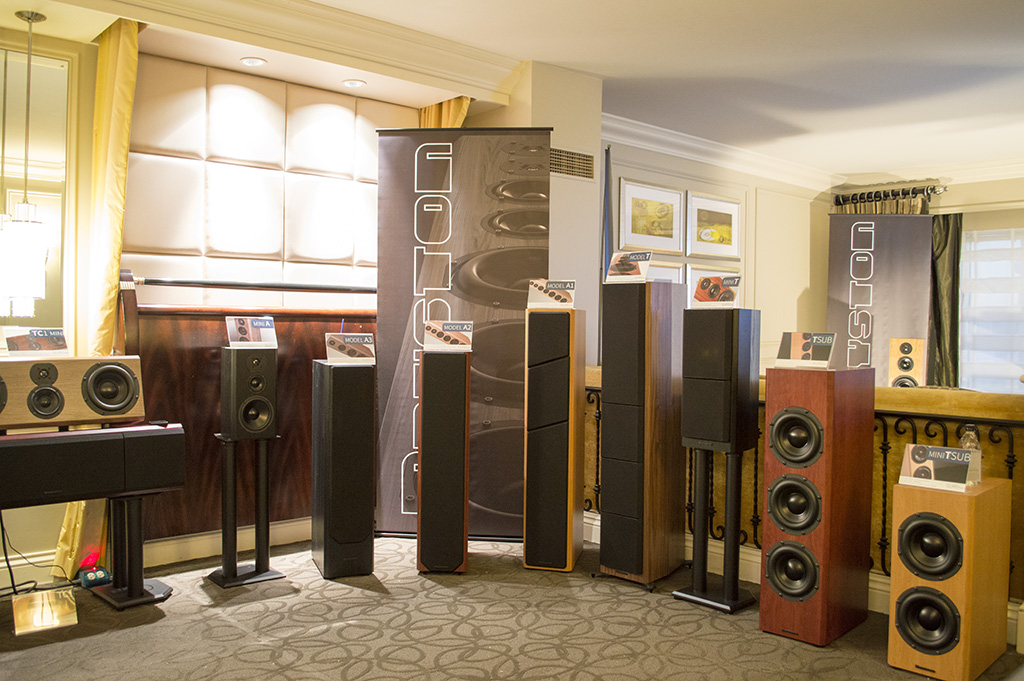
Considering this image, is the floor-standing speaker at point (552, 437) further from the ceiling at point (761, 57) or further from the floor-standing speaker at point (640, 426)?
the ceiling at point (761, 57)

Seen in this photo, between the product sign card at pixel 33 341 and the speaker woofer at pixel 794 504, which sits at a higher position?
the product sign card at pixel 33 341

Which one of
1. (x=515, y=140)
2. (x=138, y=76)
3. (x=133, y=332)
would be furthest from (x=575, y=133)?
(x=133, y=332)

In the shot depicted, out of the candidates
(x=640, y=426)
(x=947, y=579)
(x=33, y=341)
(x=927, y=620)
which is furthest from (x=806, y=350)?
(x=33, y=341)

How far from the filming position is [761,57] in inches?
167

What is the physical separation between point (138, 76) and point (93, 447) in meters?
1.83

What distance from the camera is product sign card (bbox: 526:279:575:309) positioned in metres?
3.29

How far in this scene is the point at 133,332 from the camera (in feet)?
10.2

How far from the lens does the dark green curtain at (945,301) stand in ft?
23.0

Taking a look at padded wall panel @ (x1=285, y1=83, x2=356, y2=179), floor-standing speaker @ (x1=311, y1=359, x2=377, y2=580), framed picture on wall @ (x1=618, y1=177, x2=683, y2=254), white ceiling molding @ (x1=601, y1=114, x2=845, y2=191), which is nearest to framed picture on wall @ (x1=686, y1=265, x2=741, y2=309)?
floor-standing speaker @ (x1=311, y1=359, x2=377, y2=580)

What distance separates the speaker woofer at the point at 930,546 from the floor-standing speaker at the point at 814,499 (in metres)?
0.25

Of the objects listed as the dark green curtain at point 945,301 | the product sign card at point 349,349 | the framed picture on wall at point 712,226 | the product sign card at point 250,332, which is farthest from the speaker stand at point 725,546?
the dark green curtain at point 945,301

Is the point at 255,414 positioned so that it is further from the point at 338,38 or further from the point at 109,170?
the point at 338,38

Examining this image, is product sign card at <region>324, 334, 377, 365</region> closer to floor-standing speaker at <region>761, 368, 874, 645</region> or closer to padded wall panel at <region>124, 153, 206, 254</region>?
padded wall panel at <region>124, 153, 206, 254</region>

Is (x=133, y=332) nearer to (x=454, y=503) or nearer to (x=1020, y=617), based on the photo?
(x=454, y=503)
